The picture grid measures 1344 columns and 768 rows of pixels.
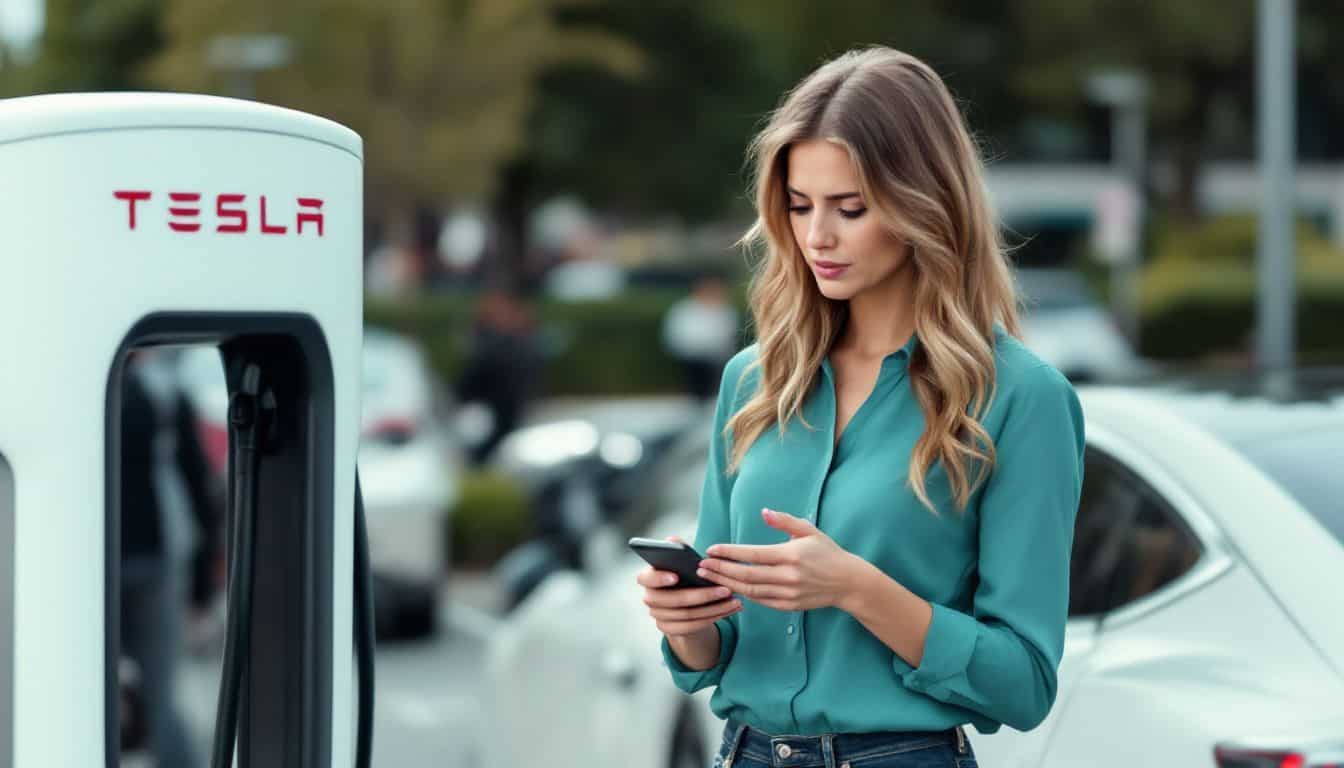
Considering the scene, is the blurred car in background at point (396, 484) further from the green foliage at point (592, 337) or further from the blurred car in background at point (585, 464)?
the green foliage at point (592, 337)

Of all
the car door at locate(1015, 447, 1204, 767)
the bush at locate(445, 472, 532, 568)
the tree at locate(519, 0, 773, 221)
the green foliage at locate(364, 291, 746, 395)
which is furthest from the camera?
the tree at locate(519, 0, 773, 221)

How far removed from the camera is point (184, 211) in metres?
2.58

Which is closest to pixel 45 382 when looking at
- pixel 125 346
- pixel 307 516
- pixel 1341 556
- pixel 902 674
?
pixel 125 346

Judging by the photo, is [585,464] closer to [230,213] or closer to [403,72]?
[230,213]

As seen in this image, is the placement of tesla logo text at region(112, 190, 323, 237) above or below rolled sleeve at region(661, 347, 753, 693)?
above

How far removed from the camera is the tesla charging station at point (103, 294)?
2504mm

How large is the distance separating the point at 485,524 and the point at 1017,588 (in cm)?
1128

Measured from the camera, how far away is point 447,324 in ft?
117

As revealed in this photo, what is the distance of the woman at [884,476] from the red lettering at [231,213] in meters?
0.64

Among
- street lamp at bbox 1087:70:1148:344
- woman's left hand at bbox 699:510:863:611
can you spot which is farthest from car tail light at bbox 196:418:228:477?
street lamp at bbox 1087:70:1148:344

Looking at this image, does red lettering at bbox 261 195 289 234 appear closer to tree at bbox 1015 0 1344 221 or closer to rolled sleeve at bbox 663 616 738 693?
rolled sleeve at bbox 663 616 738 693

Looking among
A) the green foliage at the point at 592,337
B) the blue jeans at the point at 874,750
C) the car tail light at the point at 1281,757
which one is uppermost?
the blue jeans at the point at 874,750

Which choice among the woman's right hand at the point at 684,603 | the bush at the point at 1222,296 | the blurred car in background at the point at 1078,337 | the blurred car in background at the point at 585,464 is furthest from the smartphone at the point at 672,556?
the bush at the point at 1222,296

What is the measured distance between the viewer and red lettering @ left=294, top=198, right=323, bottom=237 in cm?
271
